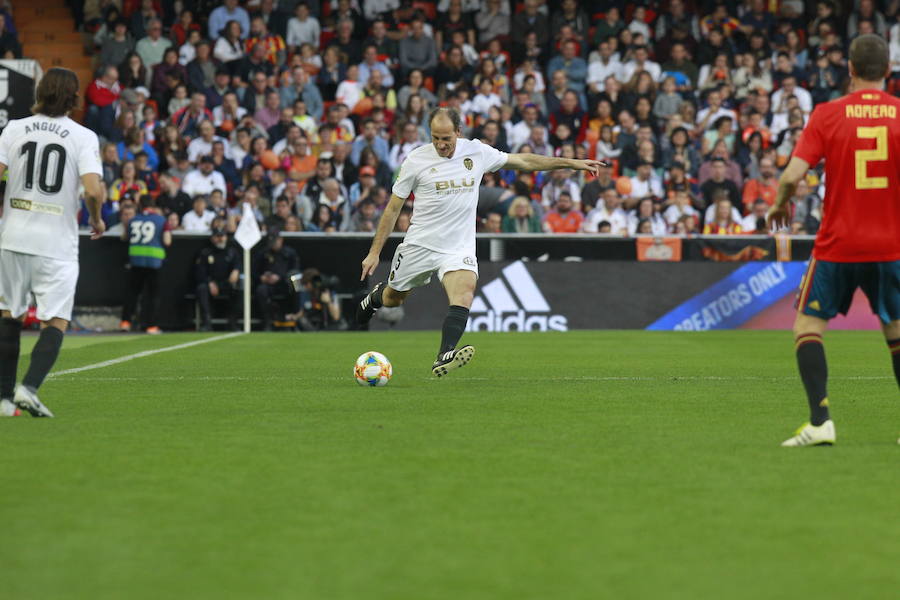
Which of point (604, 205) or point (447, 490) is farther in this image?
point (604, 205)

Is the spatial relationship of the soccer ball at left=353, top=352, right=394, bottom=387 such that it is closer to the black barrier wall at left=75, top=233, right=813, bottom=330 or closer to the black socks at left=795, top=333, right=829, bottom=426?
the black socks at left=795, top=333, right=829, bottom=426

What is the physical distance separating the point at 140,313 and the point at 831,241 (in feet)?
55.6

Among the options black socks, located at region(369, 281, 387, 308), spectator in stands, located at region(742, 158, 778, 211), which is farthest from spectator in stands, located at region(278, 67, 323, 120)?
black socks, located at region(369, 281, 387, 308)

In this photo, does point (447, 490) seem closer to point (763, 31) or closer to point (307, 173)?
point (307, 173)

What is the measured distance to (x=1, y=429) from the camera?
24.4 ft

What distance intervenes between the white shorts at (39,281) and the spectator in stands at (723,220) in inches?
640

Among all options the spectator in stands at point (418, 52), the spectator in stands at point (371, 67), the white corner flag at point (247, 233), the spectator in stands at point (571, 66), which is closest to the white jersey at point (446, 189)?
the white corner flag at point (247, 233)

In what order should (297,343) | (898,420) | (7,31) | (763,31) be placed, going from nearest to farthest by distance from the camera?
1. (898,420)
2. (297,343)
3. (7,31)
4. (763,31)

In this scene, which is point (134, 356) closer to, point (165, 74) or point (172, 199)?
point (172, 199)

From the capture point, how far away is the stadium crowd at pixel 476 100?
2302 centimetres

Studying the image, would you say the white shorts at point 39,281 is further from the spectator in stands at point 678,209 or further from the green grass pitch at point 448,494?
the spectator in stands at point 678,209

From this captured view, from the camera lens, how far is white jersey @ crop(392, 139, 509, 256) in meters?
11.4

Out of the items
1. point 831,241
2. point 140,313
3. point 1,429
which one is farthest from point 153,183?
point 831,241

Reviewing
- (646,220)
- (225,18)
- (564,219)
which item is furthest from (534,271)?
(225,18)
